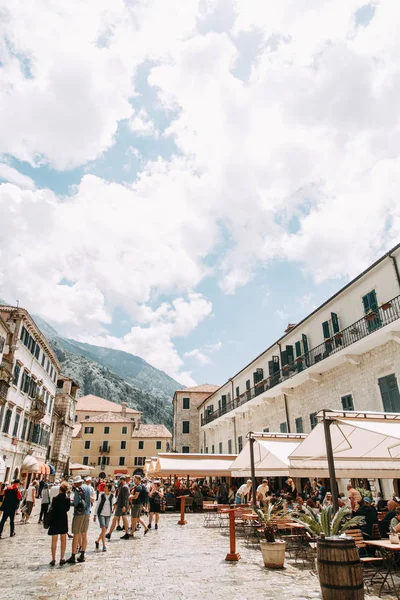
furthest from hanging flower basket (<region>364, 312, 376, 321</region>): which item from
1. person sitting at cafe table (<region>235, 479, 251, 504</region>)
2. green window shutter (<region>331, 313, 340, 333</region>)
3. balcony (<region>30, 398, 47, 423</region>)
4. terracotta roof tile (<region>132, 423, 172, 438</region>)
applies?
terracotta roof tile (<region>132, 423, 172, 438</region>)

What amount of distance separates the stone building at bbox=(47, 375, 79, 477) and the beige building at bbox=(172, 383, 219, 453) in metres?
12.0

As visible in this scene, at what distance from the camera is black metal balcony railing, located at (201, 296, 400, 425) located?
13.6m

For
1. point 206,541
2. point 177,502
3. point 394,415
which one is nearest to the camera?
point 394,415

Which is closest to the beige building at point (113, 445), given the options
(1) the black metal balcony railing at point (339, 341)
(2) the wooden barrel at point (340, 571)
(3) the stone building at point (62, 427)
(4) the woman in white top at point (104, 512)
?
(3) the stone building at point (62, 427)

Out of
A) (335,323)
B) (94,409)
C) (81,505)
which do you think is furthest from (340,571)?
(94,409)

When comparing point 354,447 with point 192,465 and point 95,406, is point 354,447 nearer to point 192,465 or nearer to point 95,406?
point 192,465

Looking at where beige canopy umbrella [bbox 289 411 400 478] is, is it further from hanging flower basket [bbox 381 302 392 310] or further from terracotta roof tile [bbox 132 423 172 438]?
terracotta roof tile [bbox 132 423 172 438]

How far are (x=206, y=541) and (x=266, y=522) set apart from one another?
4416 millimetres

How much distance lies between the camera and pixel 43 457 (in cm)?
3244

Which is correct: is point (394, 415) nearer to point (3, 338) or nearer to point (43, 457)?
point (3, 338)

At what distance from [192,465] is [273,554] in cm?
1168

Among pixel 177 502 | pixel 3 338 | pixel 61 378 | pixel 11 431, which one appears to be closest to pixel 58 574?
pixel 177 502

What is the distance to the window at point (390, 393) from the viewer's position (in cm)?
1325

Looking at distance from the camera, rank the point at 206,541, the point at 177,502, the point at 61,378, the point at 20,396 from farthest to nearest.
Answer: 1. the point at 61,378
2. the point at 20,396
3. the point at 177,502
4. the point at 206,541
